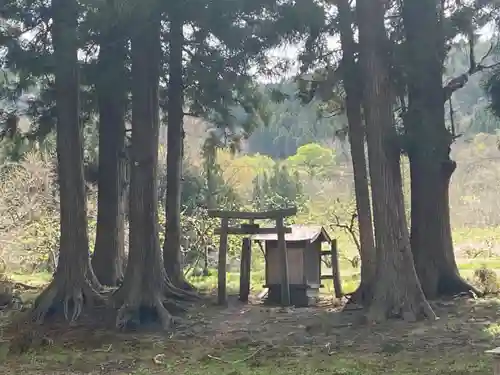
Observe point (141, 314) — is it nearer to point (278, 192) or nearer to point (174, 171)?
point (174, 171)

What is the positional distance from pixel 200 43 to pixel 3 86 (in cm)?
341

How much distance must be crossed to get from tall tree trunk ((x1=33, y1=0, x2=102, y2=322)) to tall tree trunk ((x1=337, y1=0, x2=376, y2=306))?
4.21 m

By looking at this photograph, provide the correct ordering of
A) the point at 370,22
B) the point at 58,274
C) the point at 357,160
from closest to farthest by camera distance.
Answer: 1. the point at 370,22
2. the point at 58,274
3. the point at 357,160

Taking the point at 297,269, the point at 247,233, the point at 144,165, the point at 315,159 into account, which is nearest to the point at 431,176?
the point at 297,269

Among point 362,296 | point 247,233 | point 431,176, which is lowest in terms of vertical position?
point 362,296

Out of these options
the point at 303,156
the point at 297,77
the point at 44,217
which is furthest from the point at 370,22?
the point at 303,156

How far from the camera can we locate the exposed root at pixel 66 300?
10.9 m

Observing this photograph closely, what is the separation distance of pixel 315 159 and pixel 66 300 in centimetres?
2906

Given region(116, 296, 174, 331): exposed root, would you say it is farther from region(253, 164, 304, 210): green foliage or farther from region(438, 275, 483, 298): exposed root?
region(253, 164, 304, 210): green foliage

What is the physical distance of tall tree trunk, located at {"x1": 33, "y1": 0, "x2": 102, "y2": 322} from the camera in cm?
1120

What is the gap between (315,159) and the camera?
39.4 metres

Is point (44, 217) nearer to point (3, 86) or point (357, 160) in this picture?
point (3, 86)

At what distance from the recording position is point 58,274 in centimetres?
1146

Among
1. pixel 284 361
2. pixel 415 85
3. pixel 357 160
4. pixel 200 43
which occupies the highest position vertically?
pixel 200 43
